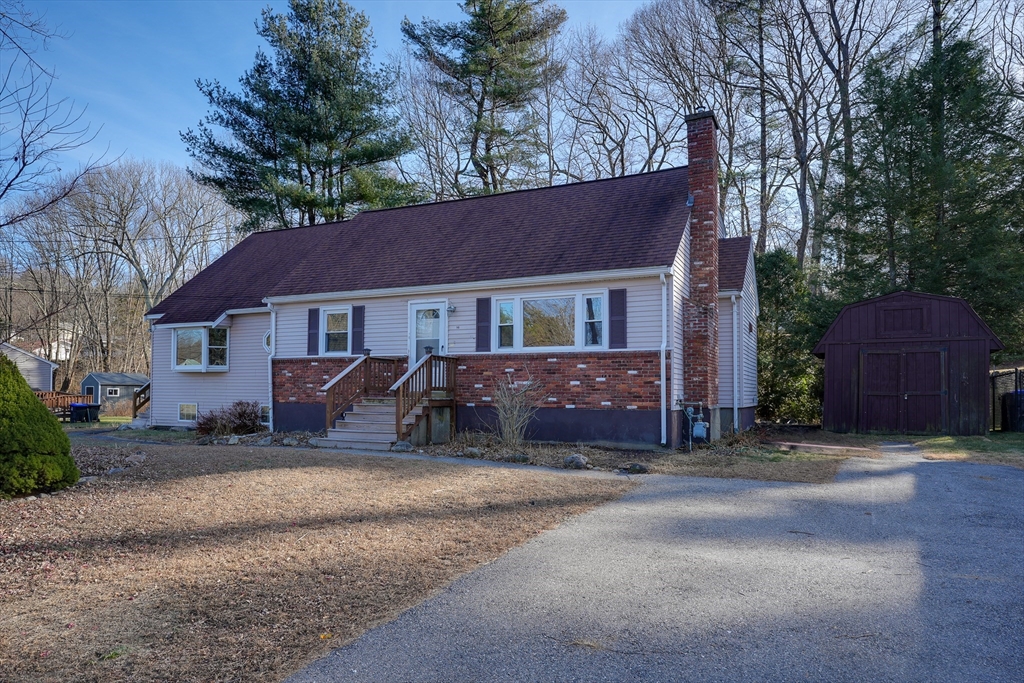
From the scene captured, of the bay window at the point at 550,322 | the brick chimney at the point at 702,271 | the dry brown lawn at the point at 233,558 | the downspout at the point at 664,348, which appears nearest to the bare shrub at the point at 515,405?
the bay window at the point at 550,322

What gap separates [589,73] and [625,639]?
27.4m

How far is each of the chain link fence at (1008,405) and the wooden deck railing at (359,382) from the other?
14.3m

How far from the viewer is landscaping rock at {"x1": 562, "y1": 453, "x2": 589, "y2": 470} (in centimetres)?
1055

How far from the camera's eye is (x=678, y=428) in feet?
42.0

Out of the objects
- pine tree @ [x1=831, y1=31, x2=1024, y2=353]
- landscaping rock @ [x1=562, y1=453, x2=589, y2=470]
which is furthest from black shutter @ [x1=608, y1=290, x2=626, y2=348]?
pine tree @ [x1=831, y1=31, x2=1024, y2=353]

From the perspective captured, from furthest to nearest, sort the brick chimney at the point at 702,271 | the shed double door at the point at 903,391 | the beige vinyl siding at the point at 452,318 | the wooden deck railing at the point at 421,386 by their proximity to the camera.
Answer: the shed double door at the point at 903,391 → the brick chimney at the point at 702,271 → the beige vinyl siding at the point at 452,318 → the wooden deck railing at the point at 421,386

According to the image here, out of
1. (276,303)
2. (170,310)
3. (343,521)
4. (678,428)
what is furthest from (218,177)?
(343,521)

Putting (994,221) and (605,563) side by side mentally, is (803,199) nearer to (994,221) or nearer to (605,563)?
(994,221)

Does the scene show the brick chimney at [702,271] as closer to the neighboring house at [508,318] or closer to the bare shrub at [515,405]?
the neighboring house at [508,318]

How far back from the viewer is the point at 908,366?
16.0m

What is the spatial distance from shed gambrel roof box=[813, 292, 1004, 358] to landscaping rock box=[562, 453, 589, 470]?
9236mm

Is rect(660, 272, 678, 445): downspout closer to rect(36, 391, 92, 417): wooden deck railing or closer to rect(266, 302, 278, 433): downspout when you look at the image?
rect(266, 302, 278, 433): downspout

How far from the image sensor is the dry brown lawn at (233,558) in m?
3.73

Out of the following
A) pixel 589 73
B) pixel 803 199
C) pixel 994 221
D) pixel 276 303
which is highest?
pixel 589 73
